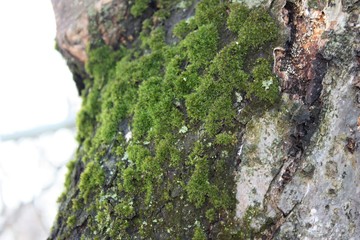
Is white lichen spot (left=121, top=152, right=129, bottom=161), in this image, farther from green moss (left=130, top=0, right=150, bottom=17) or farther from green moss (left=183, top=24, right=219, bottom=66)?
green moss (left=130, top=0, right=150, bottom=17)

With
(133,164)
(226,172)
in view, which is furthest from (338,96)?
(133,164)

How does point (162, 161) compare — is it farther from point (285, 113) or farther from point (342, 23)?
point (342, 23)

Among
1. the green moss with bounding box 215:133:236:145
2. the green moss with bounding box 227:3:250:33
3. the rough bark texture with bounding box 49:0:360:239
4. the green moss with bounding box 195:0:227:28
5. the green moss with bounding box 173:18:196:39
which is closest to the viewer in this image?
the rough bark texture with bounding box 49:0:360:239

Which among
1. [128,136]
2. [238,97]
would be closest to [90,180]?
[128,136]

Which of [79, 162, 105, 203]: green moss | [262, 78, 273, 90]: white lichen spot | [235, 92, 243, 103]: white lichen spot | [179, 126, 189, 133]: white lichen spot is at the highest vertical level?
[262, 78, 273, 90]: white lichen spot

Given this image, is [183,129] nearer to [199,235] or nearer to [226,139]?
[226,139]

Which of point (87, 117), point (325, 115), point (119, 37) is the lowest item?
point (87, 117)

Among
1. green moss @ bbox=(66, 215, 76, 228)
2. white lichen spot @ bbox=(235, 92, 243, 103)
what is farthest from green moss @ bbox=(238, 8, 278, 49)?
green moss @ bbox=(66, 215, 76, 228)

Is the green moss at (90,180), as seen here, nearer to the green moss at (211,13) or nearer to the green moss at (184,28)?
the green moss at (184,28)
